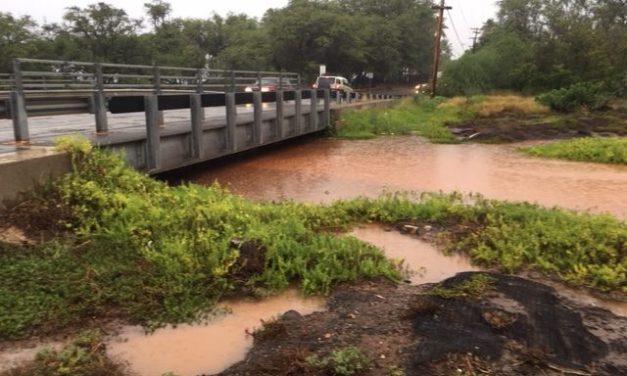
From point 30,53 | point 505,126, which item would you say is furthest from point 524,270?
point 30,53

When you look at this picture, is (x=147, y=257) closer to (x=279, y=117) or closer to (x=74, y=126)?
(x=74, y=126)

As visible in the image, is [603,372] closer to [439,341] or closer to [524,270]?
[439,341]

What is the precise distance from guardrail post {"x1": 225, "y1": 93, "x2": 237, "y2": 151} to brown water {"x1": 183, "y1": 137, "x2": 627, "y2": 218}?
2.75 ft

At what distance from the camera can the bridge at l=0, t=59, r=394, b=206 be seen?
8.37m

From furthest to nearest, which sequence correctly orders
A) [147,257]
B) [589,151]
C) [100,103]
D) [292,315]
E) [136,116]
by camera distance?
[589,151], [136,116], [100,103], [147,257], [292,315]

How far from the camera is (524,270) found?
6980mm

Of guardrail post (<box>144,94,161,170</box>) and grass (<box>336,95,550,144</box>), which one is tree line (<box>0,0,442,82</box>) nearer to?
grass (<box>336,95,550,144</box>)

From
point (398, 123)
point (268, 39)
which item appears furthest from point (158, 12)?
point (398, 123)

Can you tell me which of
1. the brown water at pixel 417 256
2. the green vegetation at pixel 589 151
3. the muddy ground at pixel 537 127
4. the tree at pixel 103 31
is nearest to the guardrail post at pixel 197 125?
the brown water at pixel 417 256

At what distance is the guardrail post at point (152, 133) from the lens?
1032 centimetres

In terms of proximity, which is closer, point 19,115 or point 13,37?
point 19,115

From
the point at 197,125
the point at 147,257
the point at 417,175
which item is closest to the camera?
the point at 147,257

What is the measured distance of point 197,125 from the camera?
12070 mm

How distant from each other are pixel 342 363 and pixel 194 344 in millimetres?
1459
